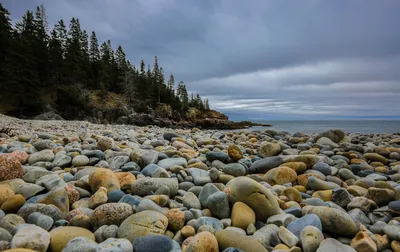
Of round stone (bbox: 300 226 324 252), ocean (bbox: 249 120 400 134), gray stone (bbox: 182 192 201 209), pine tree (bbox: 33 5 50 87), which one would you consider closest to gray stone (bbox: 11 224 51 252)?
gray stone (bbox: 182 192 201 209)

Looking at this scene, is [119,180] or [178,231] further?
[119,180]

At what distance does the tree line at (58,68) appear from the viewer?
94.3 ft

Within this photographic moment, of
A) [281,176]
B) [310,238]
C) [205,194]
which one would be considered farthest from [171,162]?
[310,238]

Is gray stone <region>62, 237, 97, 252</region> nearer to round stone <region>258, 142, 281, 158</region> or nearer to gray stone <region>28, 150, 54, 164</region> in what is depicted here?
gray stone <region>28, 150, 54, 164</region>

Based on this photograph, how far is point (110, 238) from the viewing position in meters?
1.75

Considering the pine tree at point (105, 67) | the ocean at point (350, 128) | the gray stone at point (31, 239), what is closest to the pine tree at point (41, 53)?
the pine tree at point (105, 67)

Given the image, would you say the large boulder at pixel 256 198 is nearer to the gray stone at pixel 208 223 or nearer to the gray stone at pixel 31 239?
the gray stone at pixel 208 223

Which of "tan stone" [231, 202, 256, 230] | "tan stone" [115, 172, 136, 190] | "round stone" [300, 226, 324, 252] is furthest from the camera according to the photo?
"tan stone" [115, 172, 136, 190]

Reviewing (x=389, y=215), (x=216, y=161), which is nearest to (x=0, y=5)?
(x=216, y=161)

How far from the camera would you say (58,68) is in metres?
37.3

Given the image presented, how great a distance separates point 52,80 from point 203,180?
43311 mm

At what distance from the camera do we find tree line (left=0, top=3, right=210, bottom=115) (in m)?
28.7

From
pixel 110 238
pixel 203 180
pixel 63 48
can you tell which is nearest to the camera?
pixel 110 238

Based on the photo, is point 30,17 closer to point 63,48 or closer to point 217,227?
point 63,48
